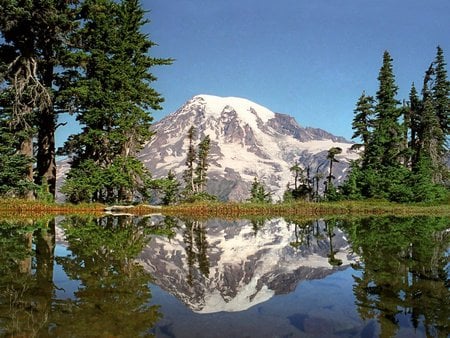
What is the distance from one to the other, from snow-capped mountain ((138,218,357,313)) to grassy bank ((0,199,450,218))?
16.9 metres

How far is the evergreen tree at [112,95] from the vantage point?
109 feet

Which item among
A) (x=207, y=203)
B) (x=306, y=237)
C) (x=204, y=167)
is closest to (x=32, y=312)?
(x=306, y=237)

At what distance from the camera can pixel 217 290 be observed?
25.3 feet

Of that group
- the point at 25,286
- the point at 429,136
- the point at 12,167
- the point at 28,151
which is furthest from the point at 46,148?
the point at 429,136

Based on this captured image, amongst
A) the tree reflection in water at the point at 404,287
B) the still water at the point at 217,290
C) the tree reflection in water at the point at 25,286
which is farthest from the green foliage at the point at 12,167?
the tree reflection in water at the point at 404,287

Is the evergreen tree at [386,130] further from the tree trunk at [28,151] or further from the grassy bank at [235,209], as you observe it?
the tree trunk at [28,151]

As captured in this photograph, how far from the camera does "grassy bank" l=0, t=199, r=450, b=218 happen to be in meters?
29.2

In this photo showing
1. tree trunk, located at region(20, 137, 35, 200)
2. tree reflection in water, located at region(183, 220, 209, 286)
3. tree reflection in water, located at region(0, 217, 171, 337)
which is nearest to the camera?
tree reflection in water, located at region(0, 217, 171, 337)

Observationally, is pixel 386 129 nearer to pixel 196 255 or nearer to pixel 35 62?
pixel 35 62

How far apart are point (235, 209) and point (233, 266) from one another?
2596 cm

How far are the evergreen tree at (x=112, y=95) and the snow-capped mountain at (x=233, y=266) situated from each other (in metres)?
19.2

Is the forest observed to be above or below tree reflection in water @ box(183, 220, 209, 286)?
above

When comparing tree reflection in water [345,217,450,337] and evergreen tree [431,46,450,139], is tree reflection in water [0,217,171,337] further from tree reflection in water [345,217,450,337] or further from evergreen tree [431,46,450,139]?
evergreen tree [431,46,450,139]

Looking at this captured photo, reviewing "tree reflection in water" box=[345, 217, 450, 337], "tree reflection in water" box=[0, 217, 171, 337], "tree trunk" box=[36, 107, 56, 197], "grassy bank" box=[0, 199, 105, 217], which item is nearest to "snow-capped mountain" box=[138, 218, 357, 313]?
"tree reflection in water" box=[0, 217, 171, 337]
